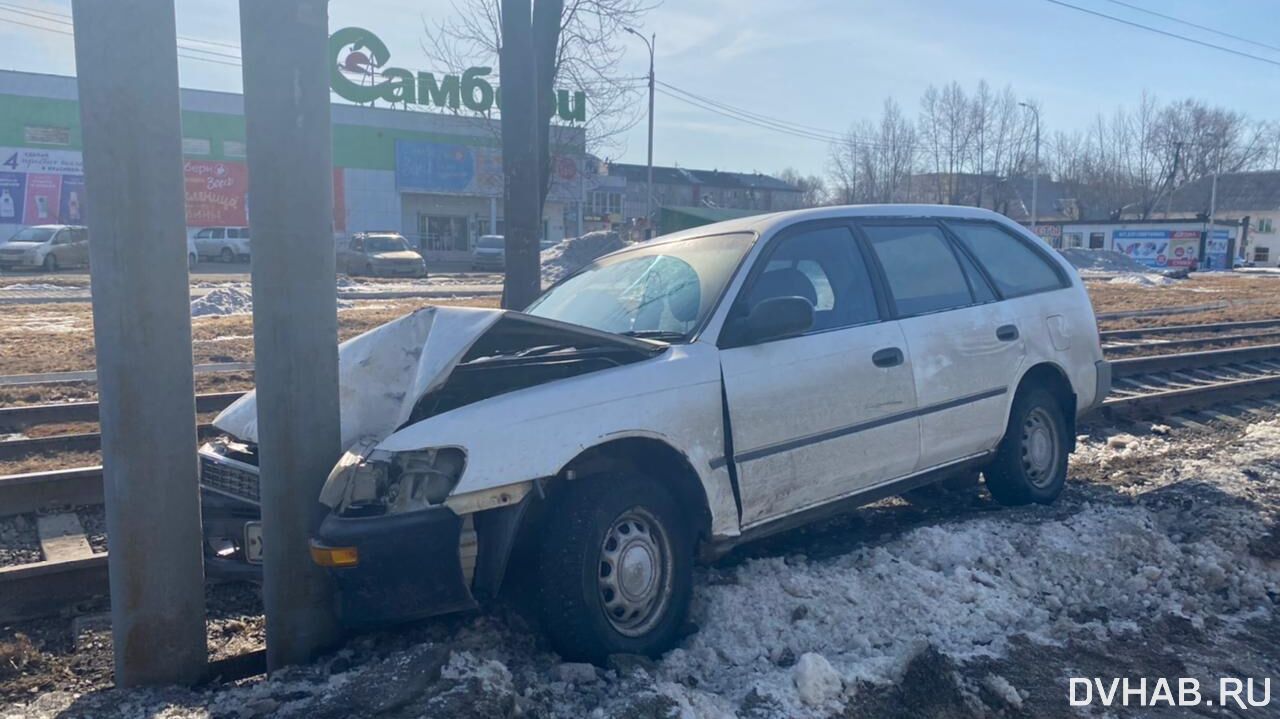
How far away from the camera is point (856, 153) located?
2274 inches

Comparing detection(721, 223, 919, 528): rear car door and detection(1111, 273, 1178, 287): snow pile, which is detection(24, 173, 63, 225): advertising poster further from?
detection(721, 223, 919, 528): rear car door

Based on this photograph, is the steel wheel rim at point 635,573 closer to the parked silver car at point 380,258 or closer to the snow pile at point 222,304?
the snow pile at point 222,304

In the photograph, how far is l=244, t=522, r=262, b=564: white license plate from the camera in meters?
3.88

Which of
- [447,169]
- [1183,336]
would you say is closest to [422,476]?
[1183,336]

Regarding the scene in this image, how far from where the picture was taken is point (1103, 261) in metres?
50.6

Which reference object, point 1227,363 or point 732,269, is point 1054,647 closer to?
point 732,269

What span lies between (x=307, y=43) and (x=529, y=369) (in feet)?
4.89

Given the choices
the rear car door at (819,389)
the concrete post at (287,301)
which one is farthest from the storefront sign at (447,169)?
the concrete post at (287,301)

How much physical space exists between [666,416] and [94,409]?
6.33 meters

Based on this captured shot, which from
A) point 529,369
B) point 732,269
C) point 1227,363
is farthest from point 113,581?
point 1227,363

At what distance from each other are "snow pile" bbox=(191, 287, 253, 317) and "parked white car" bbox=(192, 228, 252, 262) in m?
22.8

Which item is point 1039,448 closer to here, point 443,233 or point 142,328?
point 142,328

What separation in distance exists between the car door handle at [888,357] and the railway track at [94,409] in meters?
3.69

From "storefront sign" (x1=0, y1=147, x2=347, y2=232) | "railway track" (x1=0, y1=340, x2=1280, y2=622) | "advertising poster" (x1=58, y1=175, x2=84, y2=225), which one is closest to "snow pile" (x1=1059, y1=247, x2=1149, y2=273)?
"railway track" (x1=0, y1=340, x2=1280, y2=622)
